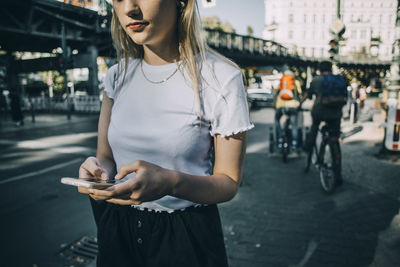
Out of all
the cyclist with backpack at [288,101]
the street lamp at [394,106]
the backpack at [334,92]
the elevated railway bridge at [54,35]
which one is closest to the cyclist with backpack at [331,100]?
the backpack at [334,92]

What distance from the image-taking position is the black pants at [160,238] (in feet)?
3.97

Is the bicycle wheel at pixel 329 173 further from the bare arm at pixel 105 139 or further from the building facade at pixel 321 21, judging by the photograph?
the building facade at pixel 321 21

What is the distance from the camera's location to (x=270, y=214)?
3.98m

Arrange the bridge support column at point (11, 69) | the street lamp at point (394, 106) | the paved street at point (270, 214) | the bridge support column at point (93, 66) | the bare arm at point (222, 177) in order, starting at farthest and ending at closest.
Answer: the bridge support column at point (11, 69) → the bridge support column at point (93, 66) → the street lamp at point (394, 106) → the paved street at point (270, 214) → the bare arm at point (222, 177)

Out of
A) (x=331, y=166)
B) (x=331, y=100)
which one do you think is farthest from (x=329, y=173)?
(x=331, y=100)

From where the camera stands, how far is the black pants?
47.6 inches

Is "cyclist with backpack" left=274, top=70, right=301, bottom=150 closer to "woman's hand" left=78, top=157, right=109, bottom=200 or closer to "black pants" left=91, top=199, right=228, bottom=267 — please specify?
"black pants" left=91, top=199, right=228, bottom=267

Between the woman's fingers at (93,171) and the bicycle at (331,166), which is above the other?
the woman's fingers at (93,171)

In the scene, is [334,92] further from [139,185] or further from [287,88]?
[139,185]

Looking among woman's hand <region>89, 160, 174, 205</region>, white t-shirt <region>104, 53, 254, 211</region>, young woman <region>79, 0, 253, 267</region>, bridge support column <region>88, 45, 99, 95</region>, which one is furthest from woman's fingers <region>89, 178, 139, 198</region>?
bridge support column <region>88, 45, 99, 95</region>

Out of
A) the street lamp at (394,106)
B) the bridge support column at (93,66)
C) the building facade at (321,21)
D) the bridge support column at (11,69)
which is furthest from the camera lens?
the building facade at (321,21)

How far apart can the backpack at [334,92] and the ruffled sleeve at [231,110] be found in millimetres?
4258

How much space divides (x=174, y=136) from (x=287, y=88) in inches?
244

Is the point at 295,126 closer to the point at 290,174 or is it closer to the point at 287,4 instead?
the point at 290,174
